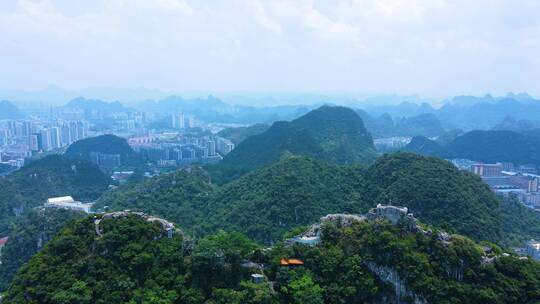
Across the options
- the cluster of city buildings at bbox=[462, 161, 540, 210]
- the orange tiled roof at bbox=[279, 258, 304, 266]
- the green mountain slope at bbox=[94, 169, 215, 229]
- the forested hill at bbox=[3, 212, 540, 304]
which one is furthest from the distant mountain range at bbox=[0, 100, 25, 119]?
the orange tiled roof at bbox=[279, 258, 304, 266]

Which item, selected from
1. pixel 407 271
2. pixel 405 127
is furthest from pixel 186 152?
pixel 407 271

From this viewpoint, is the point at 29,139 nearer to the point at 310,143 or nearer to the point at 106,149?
the point at 106,149

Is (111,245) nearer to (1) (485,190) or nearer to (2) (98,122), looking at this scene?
(1) (485,190)

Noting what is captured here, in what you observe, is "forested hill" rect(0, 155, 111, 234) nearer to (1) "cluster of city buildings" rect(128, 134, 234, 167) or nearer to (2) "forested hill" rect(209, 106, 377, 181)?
(2) "forested hill" rect(209, 106, 377, 181)

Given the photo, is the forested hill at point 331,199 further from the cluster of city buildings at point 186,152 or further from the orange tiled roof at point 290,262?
the cluster of city buildings at point 186,152

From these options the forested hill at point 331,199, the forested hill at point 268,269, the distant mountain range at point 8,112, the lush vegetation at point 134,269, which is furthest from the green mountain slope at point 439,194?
the distant mountain range at point 8,112

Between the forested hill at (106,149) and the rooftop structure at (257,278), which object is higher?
the rooftop structure at (257,278)
